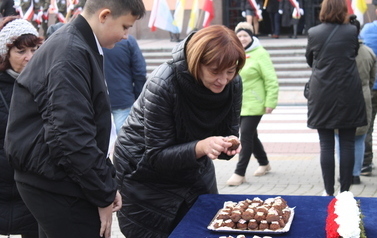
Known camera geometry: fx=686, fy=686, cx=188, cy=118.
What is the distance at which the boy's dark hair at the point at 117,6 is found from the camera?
319 centimetres

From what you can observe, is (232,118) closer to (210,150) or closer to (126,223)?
(210,150)

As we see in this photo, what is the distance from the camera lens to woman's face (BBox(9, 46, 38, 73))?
413 cm

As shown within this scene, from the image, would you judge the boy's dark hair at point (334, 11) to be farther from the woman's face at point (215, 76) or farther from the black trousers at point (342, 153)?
the woman's face at point (215, 76)

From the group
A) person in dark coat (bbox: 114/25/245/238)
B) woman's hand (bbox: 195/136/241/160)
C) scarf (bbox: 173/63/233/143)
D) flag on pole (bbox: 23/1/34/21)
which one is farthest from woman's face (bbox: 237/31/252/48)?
flag on pole (bbox: 23/1/34/21)

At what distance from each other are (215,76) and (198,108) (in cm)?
30

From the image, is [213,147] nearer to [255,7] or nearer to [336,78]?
[336,78]

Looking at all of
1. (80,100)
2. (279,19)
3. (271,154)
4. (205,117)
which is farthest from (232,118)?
(279,19)

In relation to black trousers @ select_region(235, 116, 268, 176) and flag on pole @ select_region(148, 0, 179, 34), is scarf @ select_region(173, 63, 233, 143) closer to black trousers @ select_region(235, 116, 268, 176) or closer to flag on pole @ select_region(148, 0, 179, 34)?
black trousers @ select_region(235, 116, 268, 176)

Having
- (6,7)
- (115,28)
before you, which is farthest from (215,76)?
(6,7)

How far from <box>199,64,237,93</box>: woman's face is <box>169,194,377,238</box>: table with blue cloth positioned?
26.8 inches

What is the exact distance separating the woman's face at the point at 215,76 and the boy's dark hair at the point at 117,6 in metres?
0.51

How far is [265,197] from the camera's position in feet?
13.3

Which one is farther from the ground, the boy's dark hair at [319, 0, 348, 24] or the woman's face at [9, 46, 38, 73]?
the woman's face at [9, 46, 38, 73]

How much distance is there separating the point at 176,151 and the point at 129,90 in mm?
4370
